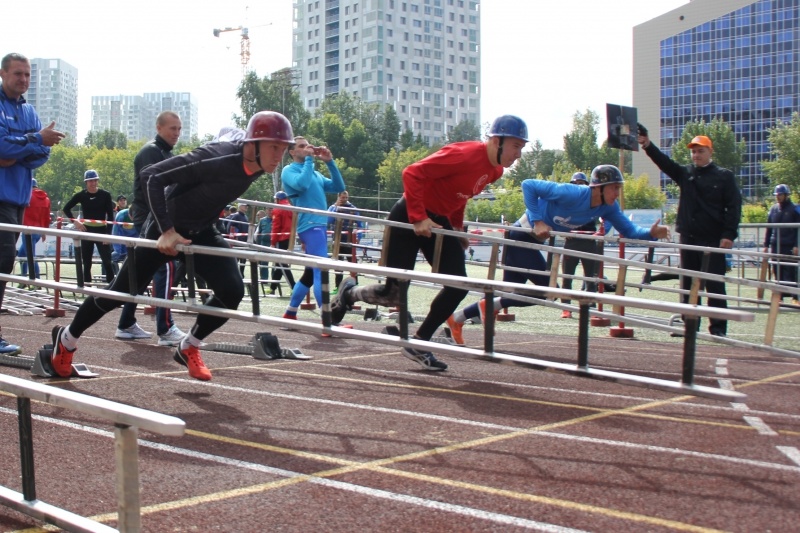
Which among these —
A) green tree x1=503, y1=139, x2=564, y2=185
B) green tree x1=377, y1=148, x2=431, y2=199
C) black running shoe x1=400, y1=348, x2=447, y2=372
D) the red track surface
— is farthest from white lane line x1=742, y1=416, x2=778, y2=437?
green tree x1=503, y1=139, x2=564, y2=185

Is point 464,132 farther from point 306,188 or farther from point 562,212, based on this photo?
point 562,212

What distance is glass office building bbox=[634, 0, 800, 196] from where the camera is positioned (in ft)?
388

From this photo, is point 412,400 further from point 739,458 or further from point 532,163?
point 532,163

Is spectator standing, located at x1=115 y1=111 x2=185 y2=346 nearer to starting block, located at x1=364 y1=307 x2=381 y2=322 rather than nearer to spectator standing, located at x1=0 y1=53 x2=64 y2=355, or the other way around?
spectator standing, located at x1=0 y1=53 x2=64 y2=355

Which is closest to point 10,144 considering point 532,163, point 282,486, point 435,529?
point 282,486

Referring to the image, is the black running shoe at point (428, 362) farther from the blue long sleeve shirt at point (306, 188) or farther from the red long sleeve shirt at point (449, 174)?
the blue long sleeve shirt at point (306, 188)

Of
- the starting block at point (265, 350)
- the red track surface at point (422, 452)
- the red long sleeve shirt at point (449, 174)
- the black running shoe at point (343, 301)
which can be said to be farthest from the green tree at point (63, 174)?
the red track surface at point (422, 452)

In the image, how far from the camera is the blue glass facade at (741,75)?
118m

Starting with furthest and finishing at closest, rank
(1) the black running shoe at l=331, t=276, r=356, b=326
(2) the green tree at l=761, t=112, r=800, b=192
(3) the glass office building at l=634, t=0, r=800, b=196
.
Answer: (3) the glass office building at l=634, t=0, r=800, b=196 < (2) the green tree at l=761, t=112, r=800, b=192 < (1) the black running shoe at l=331, t=276, r=356, b=326

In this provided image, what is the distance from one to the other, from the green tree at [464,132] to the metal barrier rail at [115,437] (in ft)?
511

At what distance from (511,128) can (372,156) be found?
114596mm

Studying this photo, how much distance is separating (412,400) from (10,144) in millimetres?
3854

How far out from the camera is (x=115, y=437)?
2.51 meters

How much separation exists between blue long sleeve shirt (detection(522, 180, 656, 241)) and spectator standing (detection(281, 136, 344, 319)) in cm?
228
